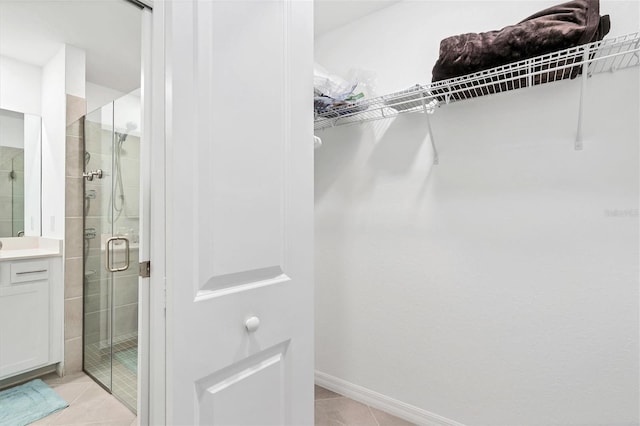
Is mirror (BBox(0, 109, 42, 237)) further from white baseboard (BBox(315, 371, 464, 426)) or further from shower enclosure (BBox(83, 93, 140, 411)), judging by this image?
white baseboard (BBox(315, 371, 464, 426))

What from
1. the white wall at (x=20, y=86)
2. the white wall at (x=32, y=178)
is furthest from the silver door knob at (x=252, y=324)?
the white wall at (x=20, y=86)

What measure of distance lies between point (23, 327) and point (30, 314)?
0.09m

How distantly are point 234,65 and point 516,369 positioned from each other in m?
1.77

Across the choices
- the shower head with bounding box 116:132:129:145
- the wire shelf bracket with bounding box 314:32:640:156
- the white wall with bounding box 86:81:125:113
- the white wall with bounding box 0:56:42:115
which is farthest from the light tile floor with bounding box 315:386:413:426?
the white wall with bounding box 0:56:42:115

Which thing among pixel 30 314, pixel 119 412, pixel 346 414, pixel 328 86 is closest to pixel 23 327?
pixel 30 314

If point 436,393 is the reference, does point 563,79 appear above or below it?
above

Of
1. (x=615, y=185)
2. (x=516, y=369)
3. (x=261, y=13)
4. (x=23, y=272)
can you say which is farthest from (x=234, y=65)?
(x=23, y=272)

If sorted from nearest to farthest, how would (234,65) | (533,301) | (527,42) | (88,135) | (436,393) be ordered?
(234,65) → (527,42) → (533,301) → (436,393) → (88,135)

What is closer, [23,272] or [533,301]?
[533,301]

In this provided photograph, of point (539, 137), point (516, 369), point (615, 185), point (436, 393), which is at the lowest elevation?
point (436, 393)

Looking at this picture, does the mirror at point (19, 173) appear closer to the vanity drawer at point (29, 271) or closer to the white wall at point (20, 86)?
the white wall at point (20, 86)

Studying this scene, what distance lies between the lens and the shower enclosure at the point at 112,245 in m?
2.04

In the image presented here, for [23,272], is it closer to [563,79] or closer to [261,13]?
[261,13]

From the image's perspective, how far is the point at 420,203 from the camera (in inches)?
71.1
